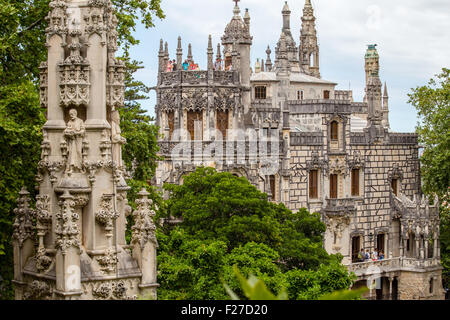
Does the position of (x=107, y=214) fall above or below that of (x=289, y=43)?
below

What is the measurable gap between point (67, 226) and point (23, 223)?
196 centimetres

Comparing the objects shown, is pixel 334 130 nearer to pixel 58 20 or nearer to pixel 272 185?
pixel 272 185

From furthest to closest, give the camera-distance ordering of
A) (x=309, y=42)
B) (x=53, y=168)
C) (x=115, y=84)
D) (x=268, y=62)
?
(x=309, y=42), (x=268, y=62), (x=115, y=84), (x=53, y=168)

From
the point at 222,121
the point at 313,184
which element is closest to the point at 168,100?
the point at 222,121

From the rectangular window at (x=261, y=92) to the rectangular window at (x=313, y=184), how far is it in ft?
26.0

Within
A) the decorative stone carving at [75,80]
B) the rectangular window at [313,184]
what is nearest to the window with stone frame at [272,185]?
the rectangular window at [313,184]

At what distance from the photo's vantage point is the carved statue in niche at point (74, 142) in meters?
17.9

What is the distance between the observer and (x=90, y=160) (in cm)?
1800

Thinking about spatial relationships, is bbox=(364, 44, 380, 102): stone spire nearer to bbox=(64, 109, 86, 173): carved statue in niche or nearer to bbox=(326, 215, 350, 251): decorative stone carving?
bbox=(326, 215, 350, 251): decorative stone carving

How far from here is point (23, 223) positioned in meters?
19.0

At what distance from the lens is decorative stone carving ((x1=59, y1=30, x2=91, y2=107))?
711 inches

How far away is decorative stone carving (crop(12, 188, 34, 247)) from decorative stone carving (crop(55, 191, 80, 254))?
150 centimetres

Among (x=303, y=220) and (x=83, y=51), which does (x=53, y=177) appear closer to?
(x=83, y=51)
